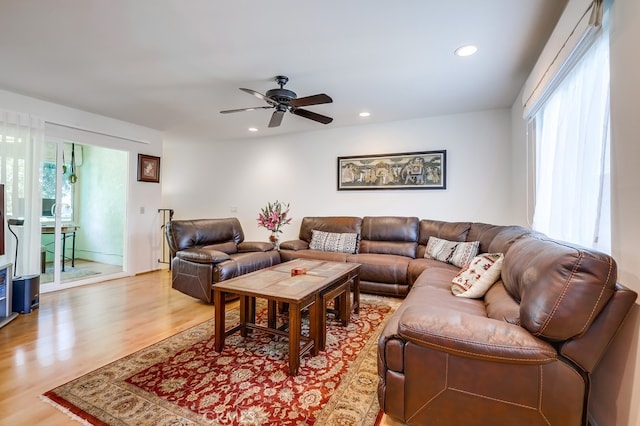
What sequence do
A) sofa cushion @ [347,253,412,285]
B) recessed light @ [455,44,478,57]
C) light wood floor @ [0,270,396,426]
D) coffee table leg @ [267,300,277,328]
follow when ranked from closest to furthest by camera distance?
light wood floor @ [0,270,396,426] < recessed light @ [455,44,478,57] < coffee table leg @ [267,300,277,328] < sofa cushion @ [347,253,412,285]

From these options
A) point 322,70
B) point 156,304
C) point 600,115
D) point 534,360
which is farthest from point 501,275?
point 156,304

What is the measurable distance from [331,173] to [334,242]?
1263 millimetres

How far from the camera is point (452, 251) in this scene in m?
3.48

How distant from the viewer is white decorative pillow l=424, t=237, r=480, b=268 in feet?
10.8

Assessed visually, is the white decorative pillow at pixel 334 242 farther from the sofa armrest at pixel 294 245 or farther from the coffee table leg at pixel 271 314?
the coffee table leg at pixel 271 314

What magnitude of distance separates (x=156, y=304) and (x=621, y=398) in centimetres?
375

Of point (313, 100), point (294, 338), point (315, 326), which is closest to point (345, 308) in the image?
point (315, 326)

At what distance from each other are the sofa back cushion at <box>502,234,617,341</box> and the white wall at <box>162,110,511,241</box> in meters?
2.95

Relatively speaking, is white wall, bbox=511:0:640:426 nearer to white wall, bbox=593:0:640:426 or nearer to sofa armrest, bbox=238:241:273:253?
white wall, bbox=593:0:640:426

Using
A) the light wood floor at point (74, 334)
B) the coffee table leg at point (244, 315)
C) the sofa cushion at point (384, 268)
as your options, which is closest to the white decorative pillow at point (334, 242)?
the sofa cushion at point (384, 268)

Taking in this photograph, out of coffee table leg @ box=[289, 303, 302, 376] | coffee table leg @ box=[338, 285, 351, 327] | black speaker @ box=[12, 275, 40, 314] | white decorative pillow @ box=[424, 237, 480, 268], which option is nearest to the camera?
coffee table leg @ box=[289, 303, 302, 376]

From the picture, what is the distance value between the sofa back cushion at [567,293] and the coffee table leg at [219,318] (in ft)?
5.99

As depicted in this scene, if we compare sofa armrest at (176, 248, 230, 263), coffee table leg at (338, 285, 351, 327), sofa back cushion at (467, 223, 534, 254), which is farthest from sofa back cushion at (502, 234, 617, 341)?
sofa armrest at (176, 248, 230, 263)

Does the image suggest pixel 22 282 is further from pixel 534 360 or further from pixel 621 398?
pixel 621 398
